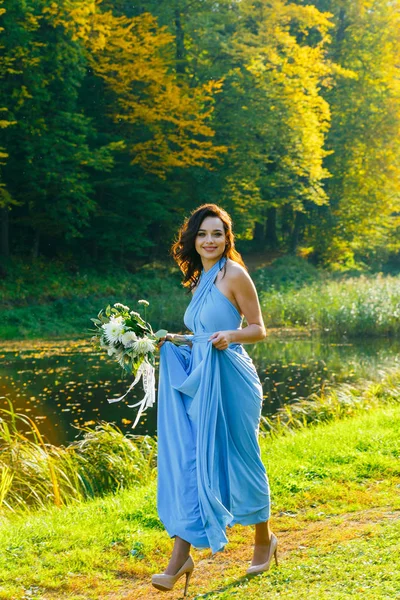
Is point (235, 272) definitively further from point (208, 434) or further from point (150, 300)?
point (150, 300)

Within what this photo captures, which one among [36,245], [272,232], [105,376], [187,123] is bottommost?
[105,376]

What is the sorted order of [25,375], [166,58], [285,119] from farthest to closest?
[285,119] → [166,58] → [25,375]

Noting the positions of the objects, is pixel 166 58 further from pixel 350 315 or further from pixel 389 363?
pixel 389 363

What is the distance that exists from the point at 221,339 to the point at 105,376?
34.3ft

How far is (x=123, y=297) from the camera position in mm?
23250

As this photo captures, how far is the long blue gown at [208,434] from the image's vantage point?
13.7ft

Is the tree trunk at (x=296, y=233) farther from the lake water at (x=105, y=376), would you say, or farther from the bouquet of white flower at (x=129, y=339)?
the bouquet of white flower at (x=129, y=339)

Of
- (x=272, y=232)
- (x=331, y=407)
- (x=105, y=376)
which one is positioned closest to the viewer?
(x=331, y=407)

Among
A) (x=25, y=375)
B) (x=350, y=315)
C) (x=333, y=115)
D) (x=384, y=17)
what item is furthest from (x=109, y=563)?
(x=384, y=17)

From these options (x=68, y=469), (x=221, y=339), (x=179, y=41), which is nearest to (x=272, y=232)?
(x=179, y=41)

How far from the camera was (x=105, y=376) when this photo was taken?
14.5 meters

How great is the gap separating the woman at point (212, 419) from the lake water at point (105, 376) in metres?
4.77

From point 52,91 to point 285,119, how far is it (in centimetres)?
900

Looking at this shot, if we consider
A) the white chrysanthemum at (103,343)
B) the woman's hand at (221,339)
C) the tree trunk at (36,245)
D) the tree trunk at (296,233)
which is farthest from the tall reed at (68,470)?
the tree trunk at (296,233)
